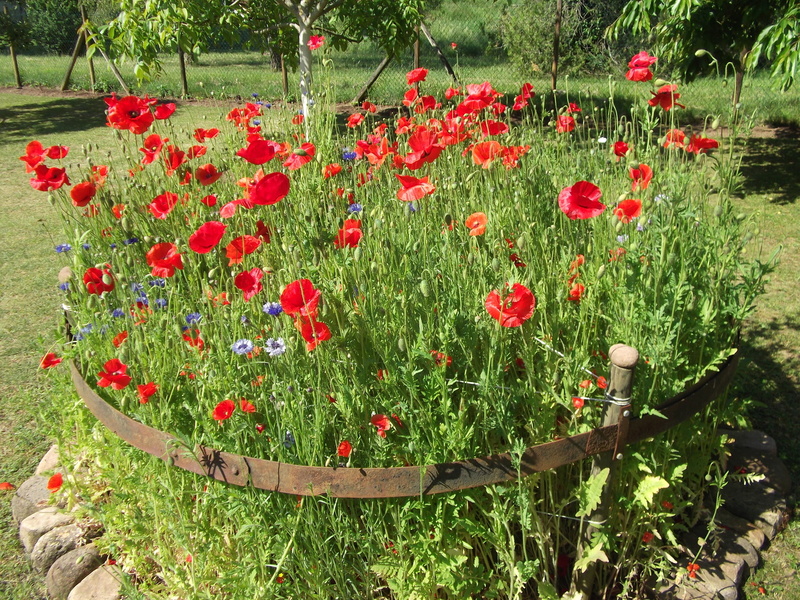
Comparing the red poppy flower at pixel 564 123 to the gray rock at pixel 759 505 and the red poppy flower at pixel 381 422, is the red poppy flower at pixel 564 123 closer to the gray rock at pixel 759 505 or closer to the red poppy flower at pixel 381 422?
the gray rock at pixel 759 505

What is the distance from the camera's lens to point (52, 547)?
2.33m

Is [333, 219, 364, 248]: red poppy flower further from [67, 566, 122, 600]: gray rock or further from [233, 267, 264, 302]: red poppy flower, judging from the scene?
[67, 566, 122, 600]: gray rock

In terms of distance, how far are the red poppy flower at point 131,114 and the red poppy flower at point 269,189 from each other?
101cm

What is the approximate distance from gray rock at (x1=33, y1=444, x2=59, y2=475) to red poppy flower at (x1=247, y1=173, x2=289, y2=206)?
4.73 feet

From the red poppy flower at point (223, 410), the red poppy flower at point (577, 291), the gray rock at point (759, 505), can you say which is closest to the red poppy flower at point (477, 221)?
the red poppy flower at point (577, 291)

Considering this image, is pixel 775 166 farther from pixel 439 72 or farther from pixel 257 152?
pixel 439 72

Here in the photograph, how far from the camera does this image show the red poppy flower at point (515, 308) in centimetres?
157

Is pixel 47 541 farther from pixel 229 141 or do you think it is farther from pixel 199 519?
pixel 229 141

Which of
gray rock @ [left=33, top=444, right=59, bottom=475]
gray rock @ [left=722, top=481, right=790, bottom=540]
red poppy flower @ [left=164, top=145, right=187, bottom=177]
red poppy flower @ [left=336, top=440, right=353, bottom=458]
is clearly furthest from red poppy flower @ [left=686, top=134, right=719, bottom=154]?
gray rock @ [left=33, top=444, right=59, bottom=475]

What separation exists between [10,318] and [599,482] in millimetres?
3662

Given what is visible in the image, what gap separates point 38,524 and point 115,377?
1.00 metres

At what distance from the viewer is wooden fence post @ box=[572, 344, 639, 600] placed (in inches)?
67.1

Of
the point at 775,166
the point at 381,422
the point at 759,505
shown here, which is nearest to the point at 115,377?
the point at 381,422

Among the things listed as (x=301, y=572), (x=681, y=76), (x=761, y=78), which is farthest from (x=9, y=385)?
(x=761, y=78)
